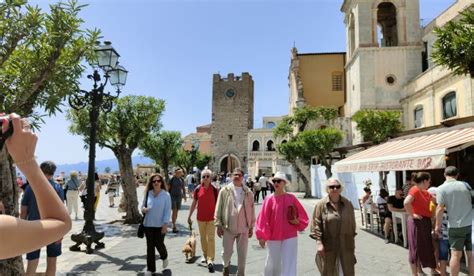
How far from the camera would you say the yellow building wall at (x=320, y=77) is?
139 feet

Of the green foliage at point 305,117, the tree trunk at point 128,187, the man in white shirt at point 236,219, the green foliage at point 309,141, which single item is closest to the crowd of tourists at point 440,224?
the man in white shirt at point 236,219

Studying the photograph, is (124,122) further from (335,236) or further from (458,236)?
(458,236)

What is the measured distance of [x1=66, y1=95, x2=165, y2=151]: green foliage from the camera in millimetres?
13148

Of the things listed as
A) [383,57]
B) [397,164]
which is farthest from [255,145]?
[397,164]

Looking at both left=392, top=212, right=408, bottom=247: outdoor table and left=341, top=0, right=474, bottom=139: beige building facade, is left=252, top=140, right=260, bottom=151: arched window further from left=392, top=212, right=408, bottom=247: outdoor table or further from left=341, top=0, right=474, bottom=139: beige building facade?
left=392, top=212, right=408, bottom=247: outdoor table

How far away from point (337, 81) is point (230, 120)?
26.8 m

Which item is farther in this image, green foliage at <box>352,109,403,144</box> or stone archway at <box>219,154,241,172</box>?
stone archway at <box>219,154,241,172</box>

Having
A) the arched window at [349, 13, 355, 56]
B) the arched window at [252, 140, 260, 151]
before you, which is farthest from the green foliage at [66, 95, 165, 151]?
the arched window at [252, 140, 260, 151]

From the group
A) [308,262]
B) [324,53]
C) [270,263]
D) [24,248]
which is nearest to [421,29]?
[324,53]

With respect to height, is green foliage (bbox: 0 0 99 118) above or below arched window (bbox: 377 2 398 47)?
below

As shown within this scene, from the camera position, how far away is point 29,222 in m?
1.51

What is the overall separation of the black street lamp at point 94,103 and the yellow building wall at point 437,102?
18.4m

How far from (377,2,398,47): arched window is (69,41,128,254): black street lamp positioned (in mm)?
28799


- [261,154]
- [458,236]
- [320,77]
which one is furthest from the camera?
[261,154]
